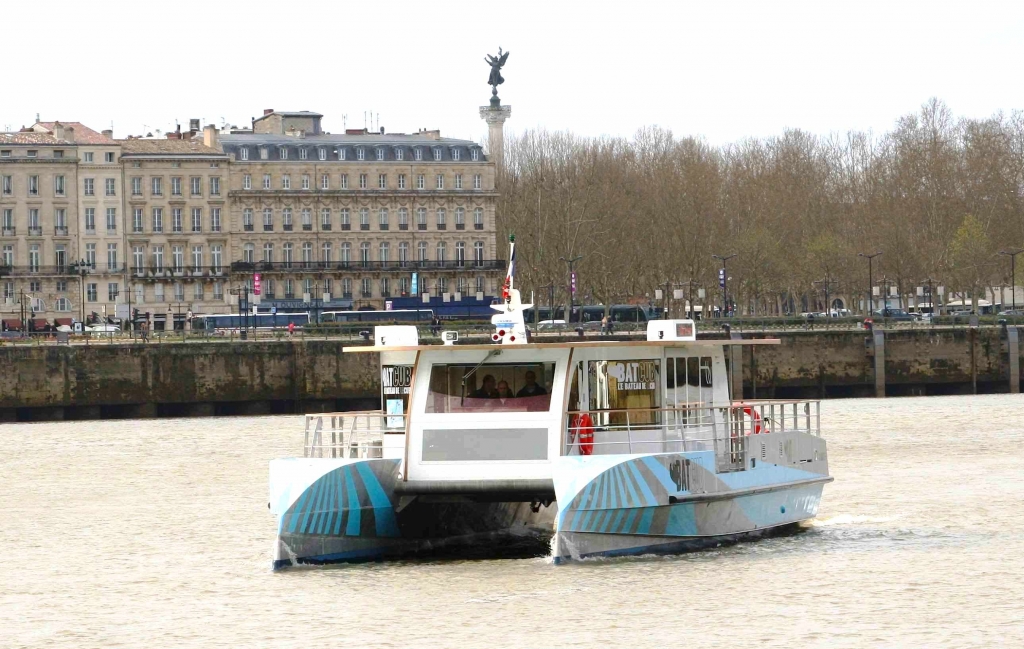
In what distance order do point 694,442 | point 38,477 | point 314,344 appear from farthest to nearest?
point 314,344 < point 38,477 < point 694,442

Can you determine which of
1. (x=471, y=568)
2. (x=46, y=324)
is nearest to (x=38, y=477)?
(x=471, y=568)

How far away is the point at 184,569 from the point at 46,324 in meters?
86.2

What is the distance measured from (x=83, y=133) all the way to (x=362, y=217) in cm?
1880

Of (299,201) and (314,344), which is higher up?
(299,201)

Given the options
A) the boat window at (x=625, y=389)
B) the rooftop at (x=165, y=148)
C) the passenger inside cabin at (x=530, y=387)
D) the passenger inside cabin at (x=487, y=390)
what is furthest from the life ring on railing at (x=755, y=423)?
the rooftop at (x=165, y=148)

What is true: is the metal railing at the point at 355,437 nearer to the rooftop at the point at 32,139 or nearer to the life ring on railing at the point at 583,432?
the life ring on railing at the point at 583,432

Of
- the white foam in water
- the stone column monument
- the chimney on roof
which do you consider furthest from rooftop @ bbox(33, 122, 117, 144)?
the white foam in water

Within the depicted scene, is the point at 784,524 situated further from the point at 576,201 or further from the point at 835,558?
the point at 576,201

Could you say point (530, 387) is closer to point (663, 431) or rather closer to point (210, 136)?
point (663, 431)

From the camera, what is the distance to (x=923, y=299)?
456ft

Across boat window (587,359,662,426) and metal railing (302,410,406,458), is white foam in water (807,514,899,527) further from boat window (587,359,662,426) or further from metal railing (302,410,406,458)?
metal railing (302,410,406,458)

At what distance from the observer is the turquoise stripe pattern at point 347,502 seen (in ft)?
84.8

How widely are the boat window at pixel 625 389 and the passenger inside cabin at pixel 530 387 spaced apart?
2.48 feet

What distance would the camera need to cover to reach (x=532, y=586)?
83.4 ft
